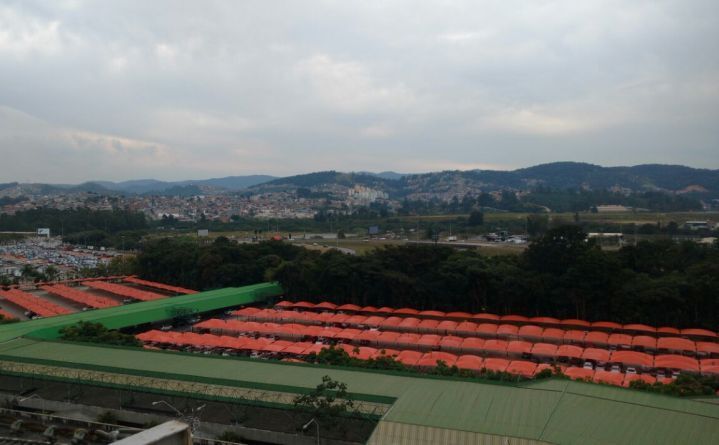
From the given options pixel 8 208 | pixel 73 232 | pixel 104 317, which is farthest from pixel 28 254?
pixel 8 208

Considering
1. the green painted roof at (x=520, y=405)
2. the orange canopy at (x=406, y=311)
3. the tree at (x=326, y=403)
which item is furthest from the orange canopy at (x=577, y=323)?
the tree at (x=326, y=403)

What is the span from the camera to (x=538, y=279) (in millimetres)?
23156

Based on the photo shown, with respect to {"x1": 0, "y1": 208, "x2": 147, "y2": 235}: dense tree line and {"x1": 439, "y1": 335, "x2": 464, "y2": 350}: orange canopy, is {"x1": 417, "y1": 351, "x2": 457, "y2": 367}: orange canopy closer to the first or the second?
{"x1": 439, "y1": 335, "x2": 464, "y2": 350}: orange canopy

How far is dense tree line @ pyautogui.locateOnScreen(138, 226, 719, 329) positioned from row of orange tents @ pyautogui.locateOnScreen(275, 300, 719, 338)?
0.82m

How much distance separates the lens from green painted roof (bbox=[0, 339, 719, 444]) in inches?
360

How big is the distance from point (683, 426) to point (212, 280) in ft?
87.9

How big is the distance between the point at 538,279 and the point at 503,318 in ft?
A: 8.36

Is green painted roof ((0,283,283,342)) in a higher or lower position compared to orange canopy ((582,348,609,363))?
higher

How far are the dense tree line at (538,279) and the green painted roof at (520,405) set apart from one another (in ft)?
37.7

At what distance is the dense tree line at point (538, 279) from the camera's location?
21344mm

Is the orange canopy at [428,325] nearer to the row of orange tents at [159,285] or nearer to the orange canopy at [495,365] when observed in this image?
the orange canopy at [495,365]

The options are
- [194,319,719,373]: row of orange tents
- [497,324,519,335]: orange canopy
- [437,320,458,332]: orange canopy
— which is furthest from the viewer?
[437,320,458,332]: orange canopy

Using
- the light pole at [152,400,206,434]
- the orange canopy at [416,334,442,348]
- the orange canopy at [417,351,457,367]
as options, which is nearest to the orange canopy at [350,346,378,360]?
the orange canopy at [417,351,457,367]

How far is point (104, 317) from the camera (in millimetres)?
20406
